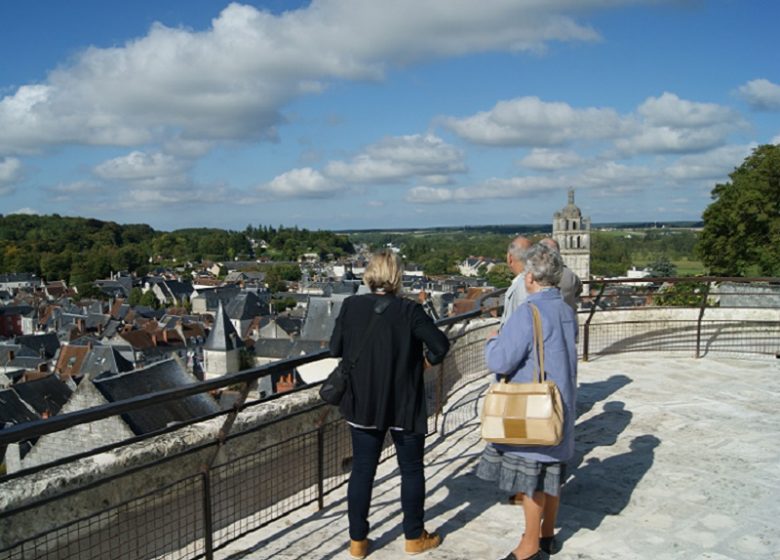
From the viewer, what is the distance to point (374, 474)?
362cm

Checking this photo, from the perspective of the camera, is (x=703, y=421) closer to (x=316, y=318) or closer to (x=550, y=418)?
(x=550, y=418)

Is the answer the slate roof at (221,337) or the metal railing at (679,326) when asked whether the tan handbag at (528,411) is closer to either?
Result: the metal railing at (679,326)

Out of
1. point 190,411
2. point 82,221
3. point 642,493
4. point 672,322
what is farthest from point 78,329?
point 82,221

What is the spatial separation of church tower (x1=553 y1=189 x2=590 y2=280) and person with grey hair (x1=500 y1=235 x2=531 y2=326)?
45.3 meters

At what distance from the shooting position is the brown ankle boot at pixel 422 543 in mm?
3775

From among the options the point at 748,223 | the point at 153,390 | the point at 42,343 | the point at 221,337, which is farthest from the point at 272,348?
the point at 153,390

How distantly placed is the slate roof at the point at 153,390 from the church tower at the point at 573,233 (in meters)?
37.9

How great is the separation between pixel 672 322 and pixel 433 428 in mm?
7250

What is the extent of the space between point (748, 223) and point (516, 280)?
2501cm

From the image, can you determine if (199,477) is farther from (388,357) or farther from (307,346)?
(307,346)

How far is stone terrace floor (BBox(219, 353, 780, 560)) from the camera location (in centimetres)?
392

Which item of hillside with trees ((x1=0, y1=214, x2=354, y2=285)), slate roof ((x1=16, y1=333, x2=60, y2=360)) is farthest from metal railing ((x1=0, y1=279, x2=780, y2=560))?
hillside with trees ((x1=0, y1=214, x2=354, y2=285))

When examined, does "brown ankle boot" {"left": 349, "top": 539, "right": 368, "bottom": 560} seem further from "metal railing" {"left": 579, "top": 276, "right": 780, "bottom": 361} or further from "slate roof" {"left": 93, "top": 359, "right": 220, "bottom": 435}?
"slate roof" {"left": 93, "top": 359, "right": 220, "bottom": 435}

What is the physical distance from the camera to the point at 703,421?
21.0 ft
